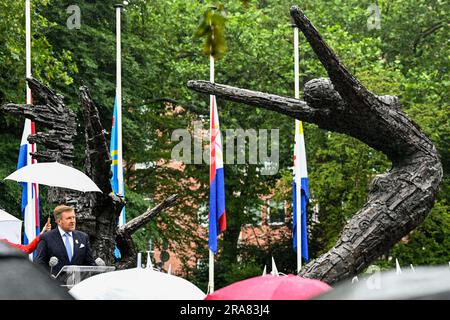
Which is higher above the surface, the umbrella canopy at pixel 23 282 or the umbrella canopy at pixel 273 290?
the umbrella canopy at pixel 23 282

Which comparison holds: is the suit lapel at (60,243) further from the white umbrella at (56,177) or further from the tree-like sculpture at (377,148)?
the tree-like sculpture at (377,148)

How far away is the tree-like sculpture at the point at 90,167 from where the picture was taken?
1270 cm

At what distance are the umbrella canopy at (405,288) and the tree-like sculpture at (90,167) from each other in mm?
10429

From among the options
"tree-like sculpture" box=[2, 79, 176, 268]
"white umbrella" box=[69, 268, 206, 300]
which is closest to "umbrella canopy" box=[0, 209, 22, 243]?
"tree-like sculpture" box=[2, 79, 176, 268]

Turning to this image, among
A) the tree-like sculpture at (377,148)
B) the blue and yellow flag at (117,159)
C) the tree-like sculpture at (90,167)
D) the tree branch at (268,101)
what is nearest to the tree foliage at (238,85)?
the blue and yellow flag at (117,159)

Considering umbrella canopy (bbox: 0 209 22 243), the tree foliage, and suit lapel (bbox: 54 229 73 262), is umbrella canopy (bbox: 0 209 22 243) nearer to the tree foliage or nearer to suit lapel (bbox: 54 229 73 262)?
suit lapel (bbox: 54 229 73 262)

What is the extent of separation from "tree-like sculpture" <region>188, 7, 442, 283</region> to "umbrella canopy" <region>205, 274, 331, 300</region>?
4.96 m

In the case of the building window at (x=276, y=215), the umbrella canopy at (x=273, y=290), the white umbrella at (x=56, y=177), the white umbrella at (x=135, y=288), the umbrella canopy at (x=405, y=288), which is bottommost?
the building window at (x=276, y=215)

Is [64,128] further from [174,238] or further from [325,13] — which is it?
[325,13]

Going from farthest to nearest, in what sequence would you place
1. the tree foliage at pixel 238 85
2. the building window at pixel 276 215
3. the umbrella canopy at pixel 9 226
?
the building window at pixel 276 215 < the tree foliage at pixel 238 85 < the umbrella canopy at pixel 9 226

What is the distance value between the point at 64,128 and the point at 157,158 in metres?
18.2

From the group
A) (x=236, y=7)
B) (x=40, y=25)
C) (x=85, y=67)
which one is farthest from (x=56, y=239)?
(x=236, y=7)

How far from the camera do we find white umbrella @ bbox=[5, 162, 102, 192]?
12042 millimetres

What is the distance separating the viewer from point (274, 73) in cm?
3366
